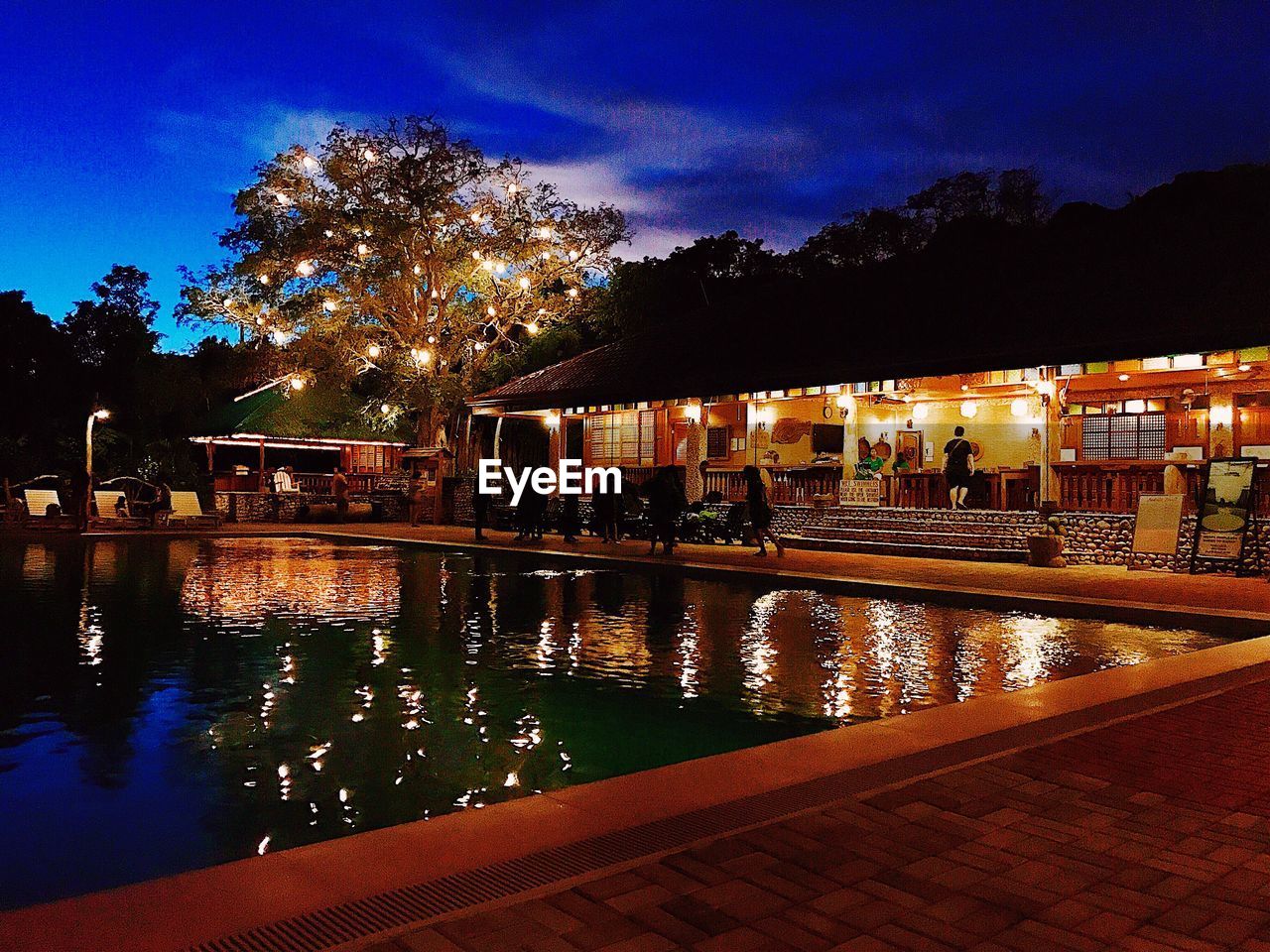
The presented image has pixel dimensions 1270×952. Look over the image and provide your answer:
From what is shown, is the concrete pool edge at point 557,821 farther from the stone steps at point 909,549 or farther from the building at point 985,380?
the building at point 985,380

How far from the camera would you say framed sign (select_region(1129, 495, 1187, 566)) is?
14.7 m

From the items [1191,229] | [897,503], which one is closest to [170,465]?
[897,503]

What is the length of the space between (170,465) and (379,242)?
9947 mm

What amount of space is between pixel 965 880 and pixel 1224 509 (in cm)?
1295

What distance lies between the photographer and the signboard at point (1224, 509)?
46.3 ft

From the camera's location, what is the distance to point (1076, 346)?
1636cm

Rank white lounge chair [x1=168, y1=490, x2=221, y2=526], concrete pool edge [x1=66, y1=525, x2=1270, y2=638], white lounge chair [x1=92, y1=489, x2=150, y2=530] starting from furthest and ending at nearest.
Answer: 1. white lounge chair [x1=168, y1=490, x2=221, y2=526]
2. white lounge chair [x1=92, y1=489, x2=150, y2=530]
3. concrete pool edge [x1=66, y1=525, x2=1270, y2=638]

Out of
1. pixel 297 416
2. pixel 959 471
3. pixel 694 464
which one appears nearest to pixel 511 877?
pixel 959 471

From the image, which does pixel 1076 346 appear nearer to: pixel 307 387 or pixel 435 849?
pixel 435 849

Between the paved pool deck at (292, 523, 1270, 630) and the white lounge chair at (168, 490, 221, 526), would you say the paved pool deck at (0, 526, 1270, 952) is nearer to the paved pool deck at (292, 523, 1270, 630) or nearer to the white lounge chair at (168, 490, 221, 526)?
the paved pool deck at (292, 523, 1270, 630)

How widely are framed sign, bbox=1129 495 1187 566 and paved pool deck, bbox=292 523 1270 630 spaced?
1.24ft

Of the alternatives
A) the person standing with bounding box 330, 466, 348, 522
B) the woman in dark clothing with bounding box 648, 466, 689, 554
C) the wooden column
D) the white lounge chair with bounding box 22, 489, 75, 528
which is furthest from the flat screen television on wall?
the white lounge chair with bounding box 22, 489, 75, 528

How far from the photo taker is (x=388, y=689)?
723 centimetres

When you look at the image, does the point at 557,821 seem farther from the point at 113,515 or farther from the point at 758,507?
the point at 113,515
